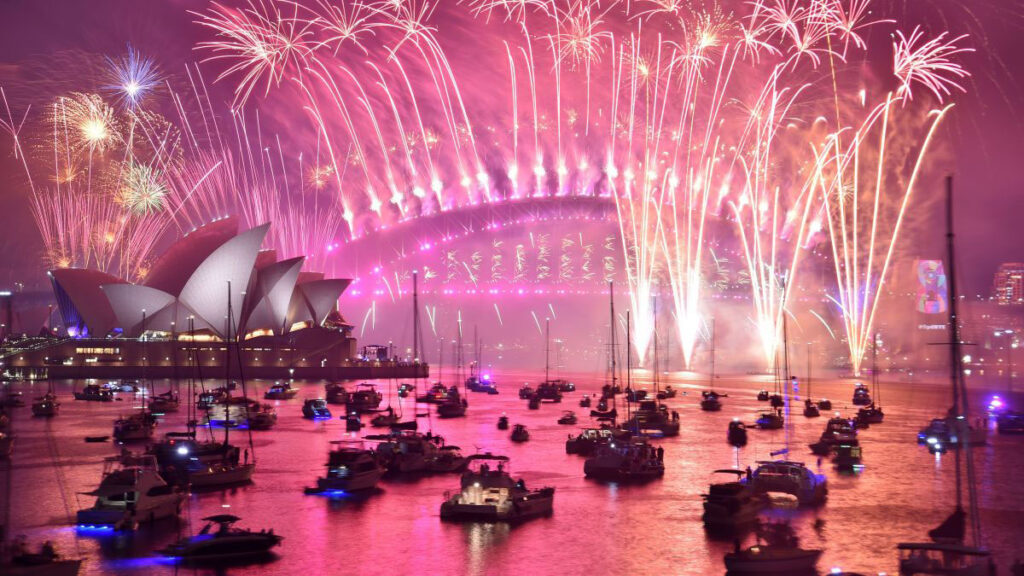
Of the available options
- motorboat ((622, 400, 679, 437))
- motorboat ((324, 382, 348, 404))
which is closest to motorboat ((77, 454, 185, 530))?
motorboat ((622, 400, 679, 437))

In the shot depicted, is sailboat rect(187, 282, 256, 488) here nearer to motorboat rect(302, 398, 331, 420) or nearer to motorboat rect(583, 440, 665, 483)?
motorboat rect(583, 440, 665, 483)

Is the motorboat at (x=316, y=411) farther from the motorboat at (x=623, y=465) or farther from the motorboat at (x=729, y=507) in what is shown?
the motorboat at (x=729, y=507)

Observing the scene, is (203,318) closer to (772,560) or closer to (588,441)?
Result: (588,441)

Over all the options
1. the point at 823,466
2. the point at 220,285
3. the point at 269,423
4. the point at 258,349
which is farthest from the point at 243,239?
the point at 823,466

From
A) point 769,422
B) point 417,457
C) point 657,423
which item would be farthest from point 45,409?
point 769,422

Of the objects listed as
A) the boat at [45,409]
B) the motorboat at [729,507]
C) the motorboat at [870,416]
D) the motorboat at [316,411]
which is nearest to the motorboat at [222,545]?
the motorboat at [729,507]
